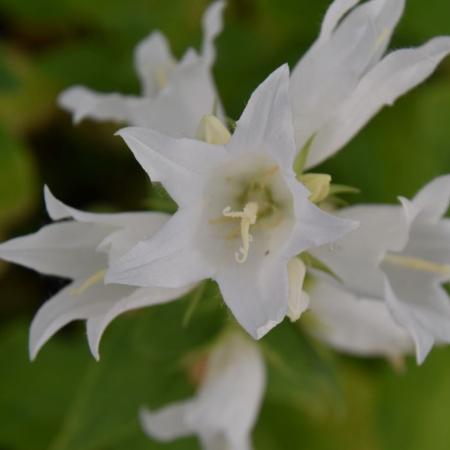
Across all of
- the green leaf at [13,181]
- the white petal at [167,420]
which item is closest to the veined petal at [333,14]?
the white petal at [167,420]

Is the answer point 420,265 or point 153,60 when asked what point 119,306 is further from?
point 153,60

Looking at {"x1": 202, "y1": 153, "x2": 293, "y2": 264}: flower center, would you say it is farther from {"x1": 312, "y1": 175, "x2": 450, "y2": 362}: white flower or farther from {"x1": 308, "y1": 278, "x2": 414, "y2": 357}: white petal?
{"x1": 308, "y1": 278, "x2": 414, "y2": 357}: white petal

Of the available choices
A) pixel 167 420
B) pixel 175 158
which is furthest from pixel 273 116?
pixel 167 420

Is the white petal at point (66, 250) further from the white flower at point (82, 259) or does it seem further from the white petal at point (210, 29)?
the white petal at point (210, 29)

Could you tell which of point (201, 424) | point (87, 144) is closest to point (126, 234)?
point (201, 424)

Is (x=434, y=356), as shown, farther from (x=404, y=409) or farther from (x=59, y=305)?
(x=59, y=305)

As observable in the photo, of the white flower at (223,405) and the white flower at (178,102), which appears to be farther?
the white flower at (223,405)
